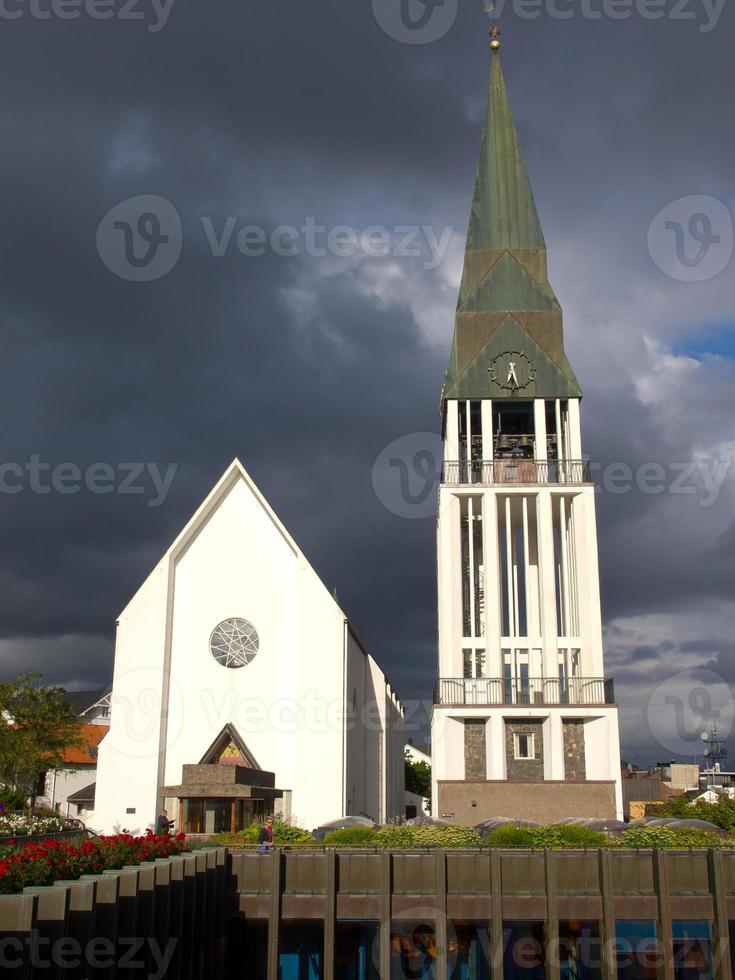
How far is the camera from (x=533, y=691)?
36500 millimetres

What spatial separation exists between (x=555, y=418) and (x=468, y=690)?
442 inches

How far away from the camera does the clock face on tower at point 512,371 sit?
39.5 m

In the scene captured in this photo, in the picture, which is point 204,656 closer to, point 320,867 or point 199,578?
point 199,578

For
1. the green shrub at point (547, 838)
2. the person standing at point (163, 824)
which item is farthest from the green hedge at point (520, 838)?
the person standing at point (163, 824)

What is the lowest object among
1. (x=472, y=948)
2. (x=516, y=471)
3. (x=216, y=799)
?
(x=472, y=948)

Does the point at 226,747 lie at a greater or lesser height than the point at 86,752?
lesser

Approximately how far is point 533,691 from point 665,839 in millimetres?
12427

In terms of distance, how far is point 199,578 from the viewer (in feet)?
127

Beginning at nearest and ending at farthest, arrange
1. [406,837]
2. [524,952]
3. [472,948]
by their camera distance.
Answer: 1. [524,952]
2. [472,948]
3. [406,837]

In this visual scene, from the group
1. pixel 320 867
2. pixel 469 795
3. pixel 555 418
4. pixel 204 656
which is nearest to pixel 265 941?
pixel 320 867

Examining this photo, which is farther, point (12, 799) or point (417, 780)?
point (417, 780)

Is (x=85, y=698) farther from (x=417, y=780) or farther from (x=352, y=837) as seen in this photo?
(x=352, y=837)

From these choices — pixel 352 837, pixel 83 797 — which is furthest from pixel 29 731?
pixel 352 837

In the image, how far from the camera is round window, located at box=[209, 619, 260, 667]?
3762 cm
